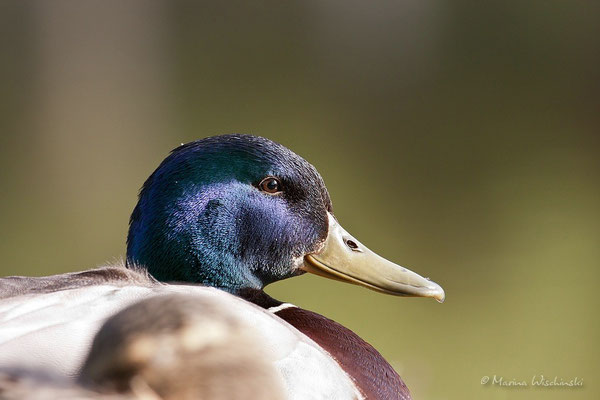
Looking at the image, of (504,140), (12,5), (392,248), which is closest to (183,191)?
(392,248)

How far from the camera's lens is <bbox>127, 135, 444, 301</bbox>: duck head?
173 cm

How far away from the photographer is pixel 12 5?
5.36 m

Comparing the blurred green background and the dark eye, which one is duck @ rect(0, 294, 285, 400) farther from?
the blurred green background

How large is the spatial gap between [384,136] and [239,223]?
2984 millimetres

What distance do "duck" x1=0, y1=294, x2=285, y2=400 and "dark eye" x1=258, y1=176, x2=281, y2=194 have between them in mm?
484

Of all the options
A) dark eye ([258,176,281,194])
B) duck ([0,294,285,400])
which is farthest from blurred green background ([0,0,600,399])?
duck ([0,294,285,400])

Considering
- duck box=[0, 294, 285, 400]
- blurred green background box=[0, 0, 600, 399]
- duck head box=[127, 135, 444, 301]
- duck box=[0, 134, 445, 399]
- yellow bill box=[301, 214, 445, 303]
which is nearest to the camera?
duck box=[0, 294, 285, 400]

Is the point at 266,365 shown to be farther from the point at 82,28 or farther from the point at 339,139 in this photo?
the point at 82,28

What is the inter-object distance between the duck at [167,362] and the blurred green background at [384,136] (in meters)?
2.17

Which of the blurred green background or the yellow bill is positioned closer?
the yellow bill

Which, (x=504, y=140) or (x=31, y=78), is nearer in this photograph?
(x=504, y=140)

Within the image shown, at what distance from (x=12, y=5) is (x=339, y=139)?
201 centimetres

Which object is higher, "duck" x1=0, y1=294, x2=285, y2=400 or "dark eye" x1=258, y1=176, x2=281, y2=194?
"dark eye" x1=258, y1=176, x2=281, y2=194

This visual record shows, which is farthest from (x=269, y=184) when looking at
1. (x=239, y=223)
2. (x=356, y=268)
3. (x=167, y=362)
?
(x=167, y=362)
